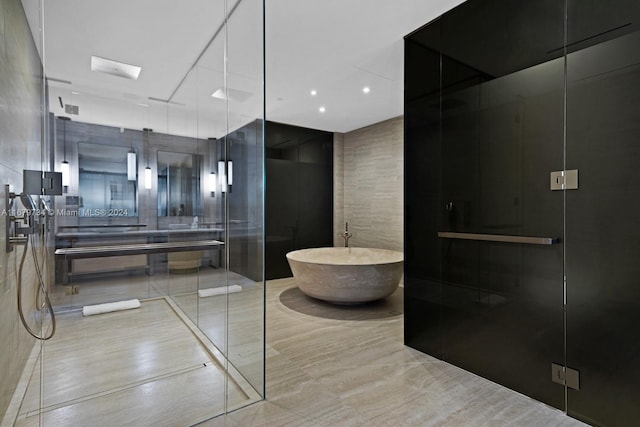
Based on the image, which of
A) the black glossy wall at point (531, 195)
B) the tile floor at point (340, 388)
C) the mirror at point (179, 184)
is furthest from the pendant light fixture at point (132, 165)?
the black glossy wall at point (531, 195)

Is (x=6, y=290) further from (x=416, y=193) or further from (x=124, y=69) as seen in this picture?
(x=416, y=193)

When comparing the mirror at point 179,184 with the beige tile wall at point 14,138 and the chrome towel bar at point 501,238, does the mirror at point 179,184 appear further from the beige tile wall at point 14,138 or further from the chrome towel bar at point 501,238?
the chrome towel bar at point 501,238

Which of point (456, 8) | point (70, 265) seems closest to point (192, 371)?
point (70, 265)

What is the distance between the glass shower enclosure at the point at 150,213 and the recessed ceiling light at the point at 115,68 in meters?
0.01

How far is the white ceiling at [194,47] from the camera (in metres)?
1.70

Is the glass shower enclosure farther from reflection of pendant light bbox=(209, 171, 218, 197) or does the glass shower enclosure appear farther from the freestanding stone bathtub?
the freestanding stone bathtub

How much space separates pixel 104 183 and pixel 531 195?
251 centimetres

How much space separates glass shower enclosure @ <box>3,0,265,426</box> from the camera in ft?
5.25

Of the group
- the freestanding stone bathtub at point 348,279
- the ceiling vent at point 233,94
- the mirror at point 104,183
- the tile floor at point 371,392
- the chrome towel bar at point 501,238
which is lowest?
the tile floor at point 371,392

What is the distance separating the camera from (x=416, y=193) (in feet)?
9.33

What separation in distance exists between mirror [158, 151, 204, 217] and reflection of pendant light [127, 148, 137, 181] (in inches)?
6.5

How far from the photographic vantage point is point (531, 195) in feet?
6.70

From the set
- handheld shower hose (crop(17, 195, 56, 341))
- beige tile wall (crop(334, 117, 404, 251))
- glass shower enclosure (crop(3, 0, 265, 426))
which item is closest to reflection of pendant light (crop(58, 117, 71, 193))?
glass shower enclosure (crop(3, 0, 265, 426))

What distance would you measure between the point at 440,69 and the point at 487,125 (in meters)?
0.66
